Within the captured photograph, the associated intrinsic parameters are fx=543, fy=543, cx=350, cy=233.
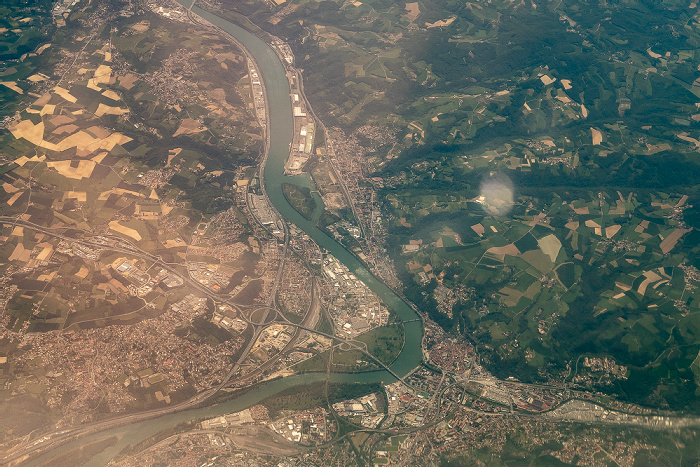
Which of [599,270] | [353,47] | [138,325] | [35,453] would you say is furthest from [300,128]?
[35,453]

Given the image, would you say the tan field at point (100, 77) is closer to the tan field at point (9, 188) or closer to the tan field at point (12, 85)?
the tan field at point (12, 85)

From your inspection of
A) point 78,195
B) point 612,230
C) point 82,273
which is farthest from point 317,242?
point 612,230

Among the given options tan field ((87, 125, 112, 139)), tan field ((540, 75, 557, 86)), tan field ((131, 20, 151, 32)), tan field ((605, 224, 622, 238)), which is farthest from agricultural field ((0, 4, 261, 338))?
tan field ((540, 75, 557, 86))

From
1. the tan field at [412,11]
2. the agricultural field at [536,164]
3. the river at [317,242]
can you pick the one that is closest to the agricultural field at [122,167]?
the river at [317,242]


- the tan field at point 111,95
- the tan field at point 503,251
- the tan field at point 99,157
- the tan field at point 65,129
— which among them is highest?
the tan field at point 111,95

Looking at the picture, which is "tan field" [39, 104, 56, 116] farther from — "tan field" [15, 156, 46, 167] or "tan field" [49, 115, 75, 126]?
"tan field" [15, 156, 46, 167]

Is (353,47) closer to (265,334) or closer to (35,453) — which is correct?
(265,334)
